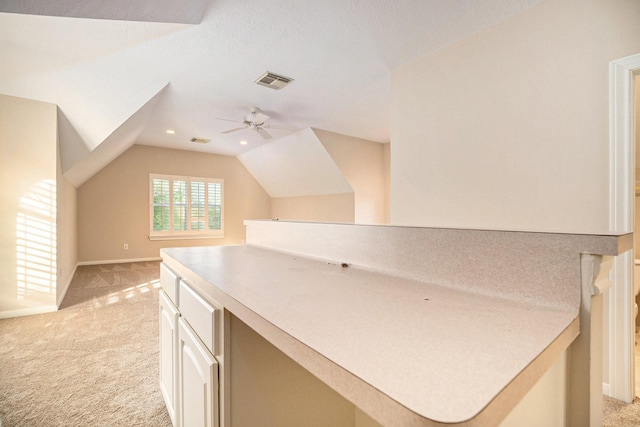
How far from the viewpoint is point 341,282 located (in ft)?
3.49

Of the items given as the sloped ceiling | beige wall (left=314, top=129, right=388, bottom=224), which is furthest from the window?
beige wall (left=314, top=129, right=388, bottom=224)

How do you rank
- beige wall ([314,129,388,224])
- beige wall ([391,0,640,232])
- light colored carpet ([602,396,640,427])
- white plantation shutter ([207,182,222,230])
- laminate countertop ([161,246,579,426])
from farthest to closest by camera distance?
white plantation shutter ([207,182,222,230]), beige wall ([314,129,388,224]), beige wall ([391,0,640,232]), light colored carpet ([602,396,640,427]), laminate countertop ([161,246,579,426])

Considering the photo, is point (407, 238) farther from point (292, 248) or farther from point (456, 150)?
point (456, 150)

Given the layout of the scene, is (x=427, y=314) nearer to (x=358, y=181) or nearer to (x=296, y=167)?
(x=358, y=181)

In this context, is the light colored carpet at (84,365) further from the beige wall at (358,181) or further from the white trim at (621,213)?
the beige wall at (358,181)

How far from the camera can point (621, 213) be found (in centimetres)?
174

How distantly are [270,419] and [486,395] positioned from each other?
33.9 inches

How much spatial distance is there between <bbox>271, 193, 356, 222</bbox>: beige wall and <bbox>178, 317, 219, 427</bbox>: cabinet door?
4.66 m

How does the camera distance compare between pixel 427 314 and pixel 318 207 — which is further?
pixel 318 207

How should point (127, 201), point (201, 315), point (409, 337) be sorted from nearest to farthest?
point (409, 337) → point (201, 315) → point (127, 201)

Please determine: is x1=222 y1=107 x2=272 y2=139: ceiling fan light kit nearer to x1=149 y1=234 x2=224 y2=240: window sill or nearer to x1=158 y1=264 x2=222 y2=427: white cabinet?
x1=158 y1=264 x2=222 y2=427: white cabinet

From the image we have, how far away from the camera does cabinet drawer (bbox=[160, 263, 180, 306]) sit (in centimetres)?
143

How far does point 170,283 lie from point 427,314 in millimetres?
1301

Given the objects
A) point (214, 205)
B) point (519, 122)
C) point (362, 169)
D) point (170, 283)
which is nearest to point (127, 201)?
point (214, 205)
